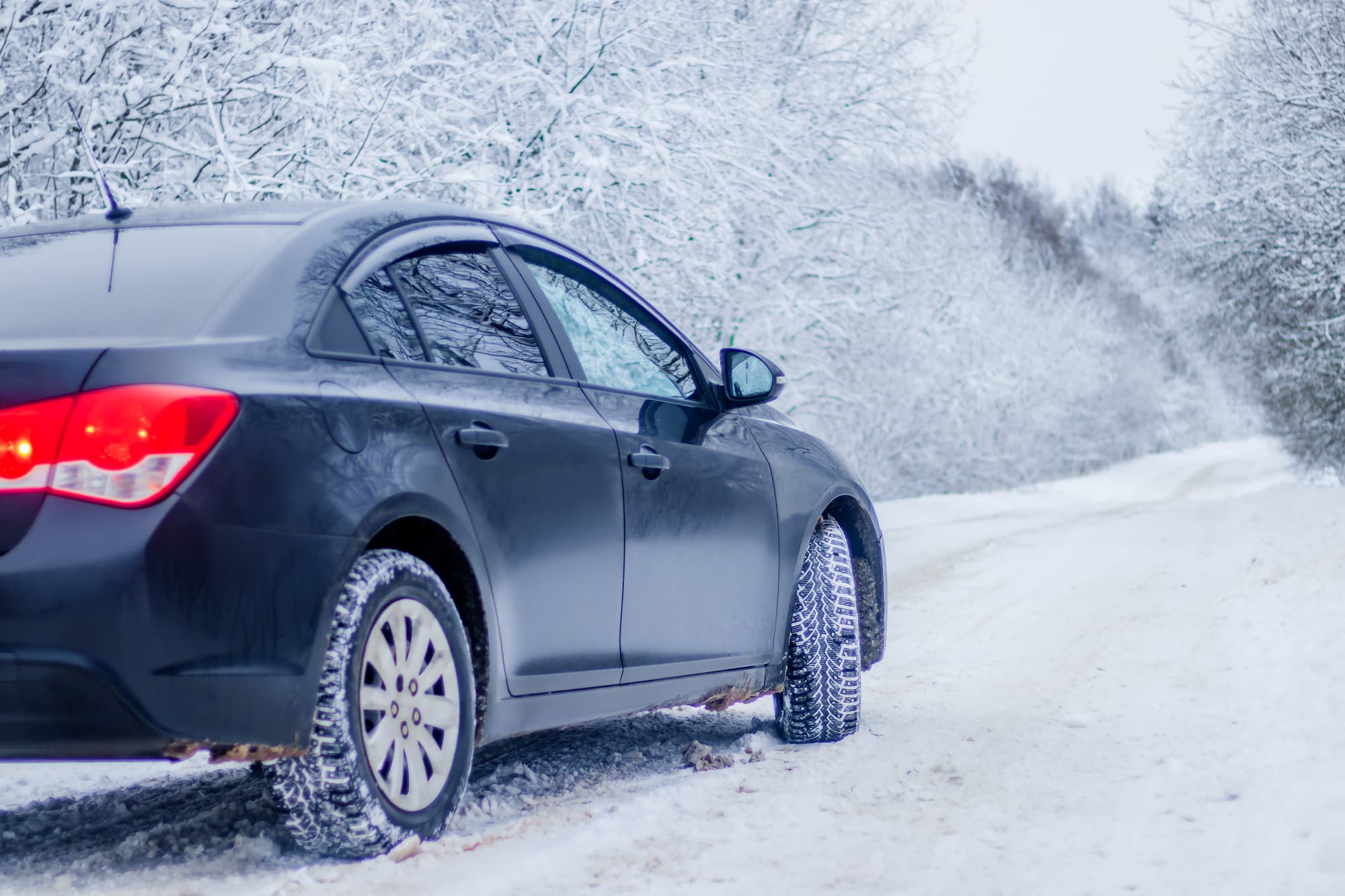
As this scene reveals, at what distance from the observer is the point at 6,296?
3482mm

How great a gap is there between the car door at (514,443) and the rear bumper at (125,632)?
750 mm

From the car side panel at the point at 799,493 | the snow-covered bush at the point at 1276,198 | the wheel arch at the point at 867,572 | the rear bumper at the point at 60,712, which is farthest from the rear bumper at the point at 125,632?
the snow-covered bush at the point at 1276,198

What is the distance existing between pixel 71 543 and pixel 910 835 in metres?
2.12

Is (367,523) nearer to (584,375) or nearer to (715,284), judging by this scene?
(584,375)

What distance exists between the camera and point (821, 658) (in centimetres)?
524

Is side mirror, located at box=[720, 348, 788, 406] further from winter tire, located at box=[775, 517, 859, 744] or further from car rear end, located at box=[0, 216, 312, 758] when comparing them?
car rear end, located at box=[0, 216, 312, 758]

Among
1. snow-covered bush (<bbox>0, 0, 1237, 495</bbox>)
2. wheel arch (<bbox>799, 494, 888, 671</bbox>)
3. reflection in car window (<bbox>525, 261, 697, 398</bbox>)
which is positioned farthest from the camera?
snow-covered bush (<bbox>0, 0, 1237, 495</bbox>)

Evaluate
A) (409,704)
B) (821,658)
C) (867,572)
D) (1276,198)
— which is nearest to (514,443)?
(409,704)

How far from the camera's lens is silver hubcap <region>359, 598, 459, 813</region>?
129 inches

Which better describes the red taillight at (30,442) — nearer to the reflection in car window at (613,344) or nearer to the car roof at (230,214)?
the car roof at (230,214)

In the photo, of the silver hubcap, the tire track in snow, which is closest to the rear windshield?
the silver hubcap

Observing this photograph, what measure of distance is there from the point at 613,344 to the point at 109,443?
6.83 feet

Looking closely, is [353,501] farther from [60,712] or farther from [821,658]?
[821,658]

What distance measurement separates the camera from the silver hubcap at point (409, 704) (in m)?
3.28
